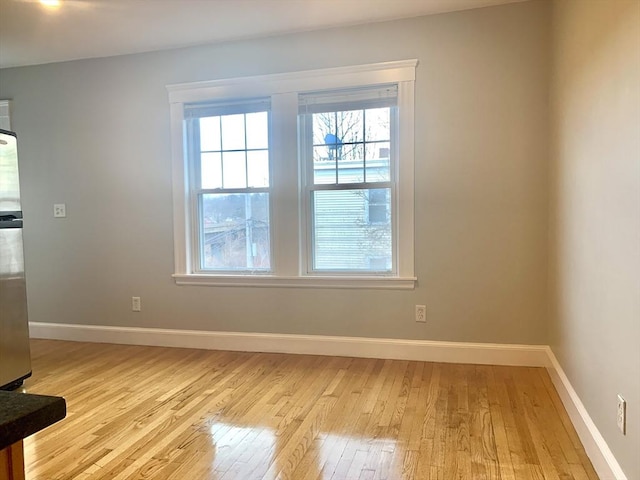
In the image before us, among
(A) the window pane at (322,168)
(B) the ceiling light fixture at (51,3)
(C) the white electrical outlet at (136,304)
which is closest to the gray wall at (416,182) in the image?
(C) the white electrical outlet at (136,304)

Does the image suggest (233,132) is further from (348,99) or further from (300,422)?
(300,422)

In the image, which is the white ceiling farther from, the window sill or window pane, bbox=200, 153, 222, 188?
the window sill

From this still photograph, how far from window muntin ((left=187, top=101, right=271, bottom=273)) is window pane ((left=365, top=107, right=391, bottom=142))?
80 centimetres

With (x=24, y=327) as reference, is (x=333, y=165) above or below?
above

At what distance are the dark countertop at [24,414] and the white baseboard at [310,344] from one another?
2.96 meters

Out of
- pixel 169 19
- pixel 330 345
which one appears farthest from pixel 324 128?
pixel 330 345

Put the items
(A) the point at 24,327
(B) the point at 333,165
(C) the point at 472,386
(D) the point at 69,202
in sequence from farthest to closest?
(D) the point at 69,202, (B) the point at 333,165, (A) the point at 24,327, (C) the point at 472,386

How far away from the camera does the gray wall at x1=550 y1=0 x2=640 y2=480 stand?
1.60 m

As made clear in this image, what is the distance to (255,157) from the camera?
12.3 feet

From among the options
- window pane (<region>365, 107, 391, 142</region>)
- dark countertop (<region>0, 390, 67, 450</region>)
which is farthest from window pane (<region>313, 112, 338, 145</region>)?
dark countertop (<region>0, 390, 67, 450</region>)

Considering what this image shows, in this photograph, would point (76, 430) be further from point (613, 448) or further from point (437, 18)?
point (437, 18)

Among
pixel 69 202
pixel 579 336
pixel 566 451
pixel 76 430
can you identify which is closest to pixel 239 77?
pixel 69 202

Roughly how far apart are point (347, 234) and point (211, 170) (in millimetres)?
1247

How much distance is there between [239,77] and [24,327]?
2.34 m
